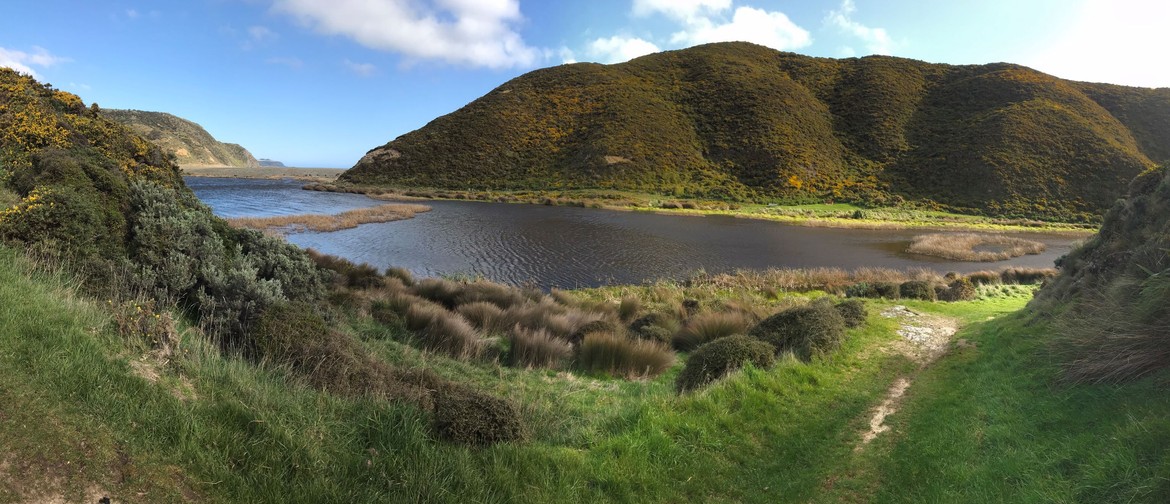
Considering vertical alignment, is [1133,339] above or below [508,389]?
above

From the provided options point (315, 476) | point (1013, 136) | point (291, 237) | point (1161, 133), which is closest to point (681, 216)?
point (291, 237)

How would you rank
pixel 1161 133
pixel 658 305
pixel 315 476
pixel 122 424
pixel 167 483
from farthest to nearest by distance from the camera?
pixel 1161 133, pixel 658 305, pixel 315 476, pixel 122 424, pixel 167 483

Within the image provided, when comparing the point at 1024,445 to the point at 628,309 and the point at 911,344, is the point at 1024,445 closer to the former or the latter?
the point at 911,344

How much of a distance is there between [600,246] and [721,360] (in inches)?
951

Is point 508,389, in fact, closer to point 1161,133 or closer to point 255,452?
point 255,452

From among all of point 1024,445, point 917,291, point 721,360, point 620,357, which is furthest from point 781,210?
point 1024,445

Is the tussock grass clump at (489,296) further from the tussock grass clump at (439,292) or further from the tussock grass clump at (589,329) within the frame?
the tussock grass clump at (589,329)

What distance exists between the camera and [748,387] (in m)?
6.88

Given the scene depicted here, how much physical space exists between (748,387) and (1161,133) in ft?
372

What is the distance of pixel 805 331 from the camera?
9.62m

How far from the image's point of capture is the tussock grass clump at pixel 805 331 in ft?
29.6

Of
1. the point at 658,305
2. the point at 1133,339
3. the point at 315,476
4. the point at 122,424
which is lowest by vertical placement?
the point at 658,305

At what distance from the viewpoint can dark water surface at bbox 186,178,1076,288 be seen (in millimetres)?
25297

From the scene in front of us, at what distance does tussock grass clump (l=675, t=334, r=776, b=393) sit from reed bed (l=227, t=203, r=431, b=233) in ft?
99.7
